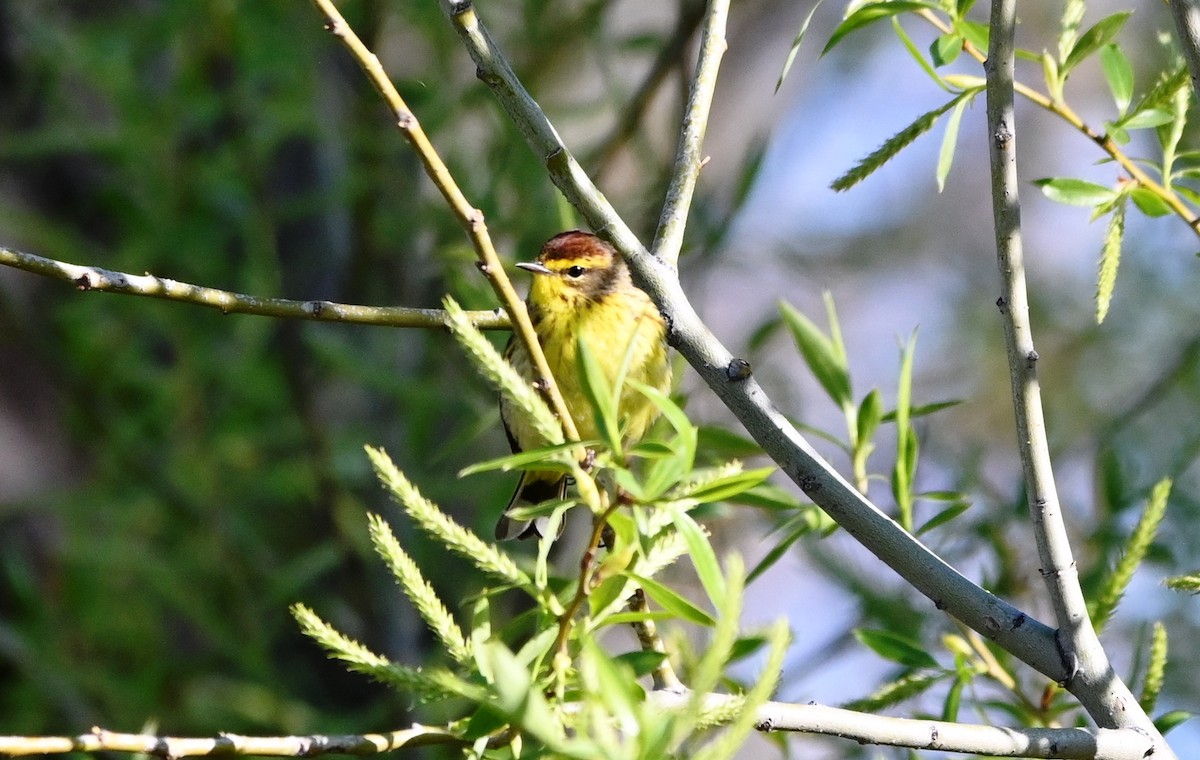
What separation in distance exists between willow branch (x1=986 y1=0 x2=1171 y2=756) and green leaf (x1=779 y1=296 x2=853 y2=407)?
959 millimetres

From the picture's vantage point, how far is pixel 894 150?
182 cm

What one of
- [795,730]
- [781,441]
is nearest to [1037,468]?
[781,441]

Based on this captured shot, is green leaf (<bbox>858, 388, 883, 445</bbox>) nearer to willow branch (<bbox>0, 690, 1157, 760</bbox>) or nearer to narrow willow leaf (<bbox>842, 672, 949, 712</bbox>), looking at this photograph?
narrow willow leaf (<bbox>842, 672, 949, 712</bbox>)

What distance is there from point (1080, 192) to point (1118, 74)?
23cm

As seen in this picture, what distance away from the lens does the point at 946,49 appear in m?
1.97

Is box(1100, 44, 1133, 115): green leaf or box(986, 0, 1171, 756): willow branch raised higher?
box(1100, 44, 1133, 115): green leaf

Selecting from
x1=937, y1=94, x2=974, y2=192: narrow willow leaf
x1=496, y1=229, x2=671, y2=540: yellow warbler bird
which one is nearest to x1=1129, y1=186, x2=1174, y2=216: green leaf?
x1=937, y1=94, x2=974, y2=192: narrow willow leaf

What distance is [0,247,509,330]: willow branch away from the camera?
1.51 metres

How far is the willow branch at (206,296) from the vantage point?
4.95 feet

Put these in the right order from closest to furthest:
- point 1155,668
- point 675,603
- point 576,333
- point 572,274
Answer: point 675,603 < point 1155,668 < point 576,333 < point 572,274

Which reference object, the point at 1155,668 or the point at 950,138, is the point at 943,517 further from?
the point at 950,138

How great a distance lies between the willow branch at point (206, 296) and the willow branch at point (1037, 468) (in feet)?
2.32

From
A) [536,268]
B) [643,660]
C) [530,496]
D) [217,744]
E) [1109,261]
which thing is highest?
[536,268]

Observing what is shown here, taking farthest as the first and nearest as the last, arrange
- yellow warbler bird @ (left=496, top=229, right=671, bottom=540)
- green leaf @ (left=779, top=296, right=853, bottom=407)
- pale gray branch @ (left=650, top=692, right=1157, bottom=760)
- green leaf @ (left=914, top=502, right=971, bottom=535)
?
yellow warbler bird @ (left=496, top=229, right=671, bottom=540)
green leaf @ (left=779, top=296, right=853, bottom=407)
green leaf @ (left=914, top=502, right=971, bottom=535)
pale gray branch @ (left=650, top=692, right=1157, bottom=760)
